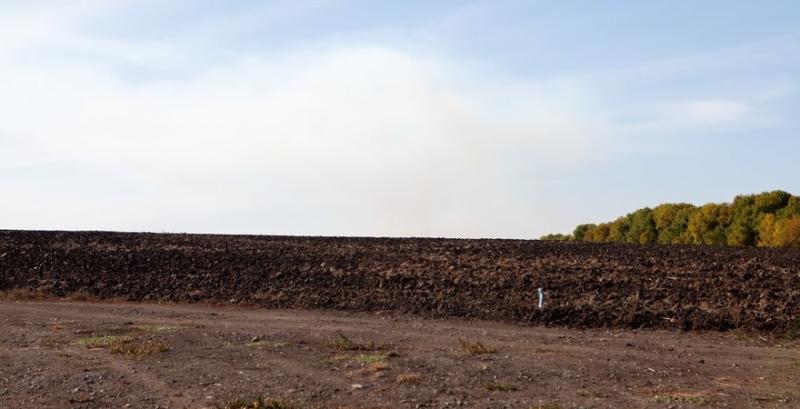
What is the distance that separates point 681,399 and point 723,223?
60.8 meters

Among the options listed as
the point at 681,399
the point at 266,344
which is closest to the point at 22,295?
the point at 266,344

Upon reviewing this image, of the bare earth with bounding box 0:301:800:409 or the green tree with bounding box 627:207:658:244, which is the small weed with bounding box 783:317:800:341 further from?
the green tree with bounding box 627:207:658:244

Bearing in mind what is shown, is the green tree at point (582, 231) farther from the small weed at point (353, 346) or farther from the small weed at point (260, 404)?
the small weed at point (260, 404)

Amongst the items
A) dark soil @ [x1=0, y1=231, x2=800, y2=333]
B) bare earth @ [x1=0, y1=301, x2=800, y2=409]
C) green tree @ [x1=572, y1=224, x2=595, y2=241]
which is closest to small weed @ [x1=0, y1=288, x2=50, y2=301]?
dark soil @ [x1=0, y1=231, x2=800, y2=333]

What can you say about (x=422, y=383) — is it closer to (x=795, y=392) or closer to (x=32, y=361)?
(x=795, y=392)

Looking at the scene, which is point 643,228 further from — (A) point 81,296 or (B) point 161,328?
(B) point 161,328

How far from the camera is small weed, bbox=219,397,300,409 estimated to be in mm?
11743

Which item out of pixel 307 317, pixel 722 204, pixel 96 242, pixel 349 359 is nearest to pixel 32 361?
pixel 349 359

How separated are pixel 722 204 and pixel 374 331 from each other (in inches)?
2209

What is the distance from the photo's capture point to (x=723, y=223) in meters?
69.6

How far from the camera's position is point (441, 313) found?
909 inches

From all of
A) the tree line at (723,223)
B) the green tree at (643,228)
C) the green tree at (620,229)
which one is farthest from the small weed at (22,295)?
the green tree at (620,229)

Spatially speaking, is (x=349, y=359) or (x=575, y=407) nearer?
(x=575, y=407)

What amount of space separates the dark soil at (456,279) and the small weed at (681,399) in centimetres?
845
